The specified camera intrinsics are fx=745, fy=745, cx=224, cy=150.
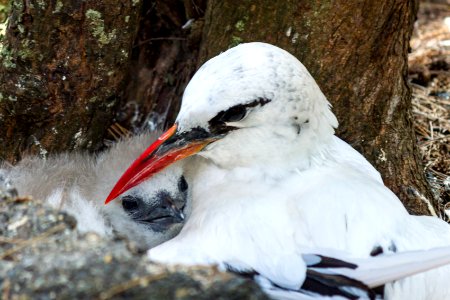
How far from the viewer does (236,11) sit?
125 inches

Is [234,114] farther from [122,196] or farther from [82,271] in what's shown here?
[82,271]

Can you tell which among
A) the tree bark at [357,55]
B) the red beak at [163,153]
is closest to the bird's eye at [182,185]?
the red beak at [163,153]

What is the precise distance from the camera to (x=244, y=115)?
2.53 m

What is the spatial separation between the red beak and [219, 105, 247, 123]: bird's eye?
0.32ft

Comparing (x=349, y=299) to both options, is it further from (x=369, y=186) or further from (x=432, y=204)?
(x=432, y=204)

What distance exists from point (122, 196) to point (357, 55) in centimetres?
114

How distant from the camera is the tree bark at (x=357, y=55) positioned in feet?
10.0

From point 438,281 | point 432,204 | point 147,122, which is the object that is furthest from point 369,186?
point 147,122

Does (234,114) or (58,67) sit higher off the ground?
(58,67)

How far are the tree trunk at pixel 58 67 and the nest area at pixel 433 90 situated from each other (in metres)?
1.65

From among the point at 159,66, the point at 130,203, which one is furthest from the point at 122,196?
the point at 159,66

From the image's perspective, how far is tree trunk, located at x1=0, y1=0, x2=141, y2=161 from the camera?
2920mm

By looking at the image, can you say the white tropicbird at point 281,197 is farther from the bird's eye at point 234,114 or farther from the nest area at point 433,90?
the nest area at point 433,90

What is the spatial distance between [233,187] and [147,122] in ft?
4.07
